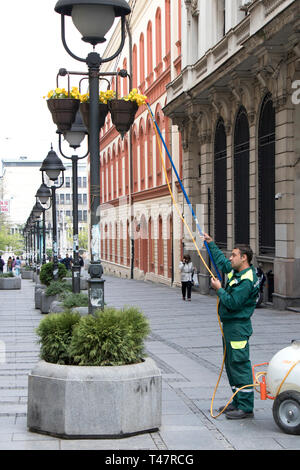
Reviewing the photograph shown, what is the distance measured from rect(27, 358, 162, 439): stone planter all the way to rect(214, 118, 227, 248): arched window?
21.1m

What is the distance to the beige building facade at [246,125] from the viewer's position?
21.2 m

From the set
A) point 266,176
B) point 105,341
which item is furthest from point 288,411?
point 266,176

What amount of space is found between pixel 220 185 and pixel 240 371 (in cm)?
2115

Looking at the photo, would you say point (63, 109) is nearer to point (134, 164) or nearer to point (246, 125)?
point (246, 125)

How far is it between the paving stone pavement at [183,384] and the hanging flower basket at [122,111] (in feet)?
10.6

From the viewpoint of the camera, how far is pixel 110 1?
8352mm

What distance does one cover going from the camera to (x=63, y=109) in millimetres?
11258

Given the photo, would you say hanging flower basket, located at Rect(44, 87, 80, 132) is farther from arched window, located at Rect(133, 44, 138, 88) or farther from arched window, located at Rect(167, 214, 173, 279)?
arched window, located at Rect(133, 44, 138, 88)

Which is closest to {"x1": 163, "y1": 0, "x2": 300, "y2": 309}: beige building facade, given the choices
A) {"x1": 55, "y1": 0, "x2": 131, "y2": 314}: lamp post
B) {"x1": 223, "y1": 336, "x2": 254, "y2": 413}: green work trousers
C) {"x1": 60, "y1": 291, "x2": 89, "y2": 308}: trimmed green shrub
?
{"x1": 60, "y1": 291, "x2": 89, "y2": 308}: trimmed green shrub

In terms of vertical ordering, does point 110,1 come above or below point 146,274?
above

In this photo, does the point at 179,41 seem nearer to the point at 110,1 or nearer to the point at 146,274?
the point at 146,274

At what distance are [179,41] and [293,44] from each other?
591 inches

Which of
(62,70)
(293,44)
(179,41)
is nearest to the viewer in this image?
(62,70)

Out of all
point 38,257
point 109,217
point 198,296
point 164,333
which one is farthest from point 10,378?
point 109,217
